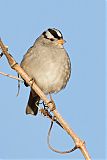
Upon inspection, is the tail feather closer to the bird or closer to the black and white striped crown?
the bird

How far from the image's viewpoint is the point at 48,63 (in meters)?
3.88

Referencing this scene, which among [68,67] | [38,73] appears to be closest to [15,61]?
[38,73]

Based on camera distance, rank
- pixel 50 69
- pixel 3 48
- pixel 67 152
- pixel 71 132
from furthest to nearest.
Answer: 1. pixel 50 69
2. pixel 3 48
3. pixel 67 152
4. pixel 71 132

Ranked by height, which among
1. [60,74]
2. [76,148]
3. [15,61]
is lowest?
[76,148]

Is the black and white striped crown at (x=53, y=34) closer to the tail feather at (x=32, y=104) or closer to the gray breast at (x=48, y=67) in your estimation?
the gray breast at (x=48, y=67)

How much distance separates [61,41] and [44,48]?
0.21 meters

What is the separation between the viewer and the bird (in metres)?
3.90

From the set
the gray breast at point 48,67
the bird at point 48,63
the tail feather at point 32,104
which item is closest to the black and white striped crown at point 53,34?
the bird at point 48,63

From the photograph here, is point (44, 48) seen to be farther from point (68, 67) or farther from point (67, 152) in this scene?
point (67, 152)

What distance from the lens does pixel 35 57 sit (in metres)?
3.96

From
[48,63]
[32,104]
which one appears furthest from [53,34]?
[32,104]

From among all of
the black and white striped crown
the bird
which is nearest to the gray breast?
the bird

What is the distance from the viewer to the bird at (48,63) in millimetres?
3900

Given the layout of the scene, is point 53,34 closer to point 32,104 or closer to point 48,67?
point 48,67
